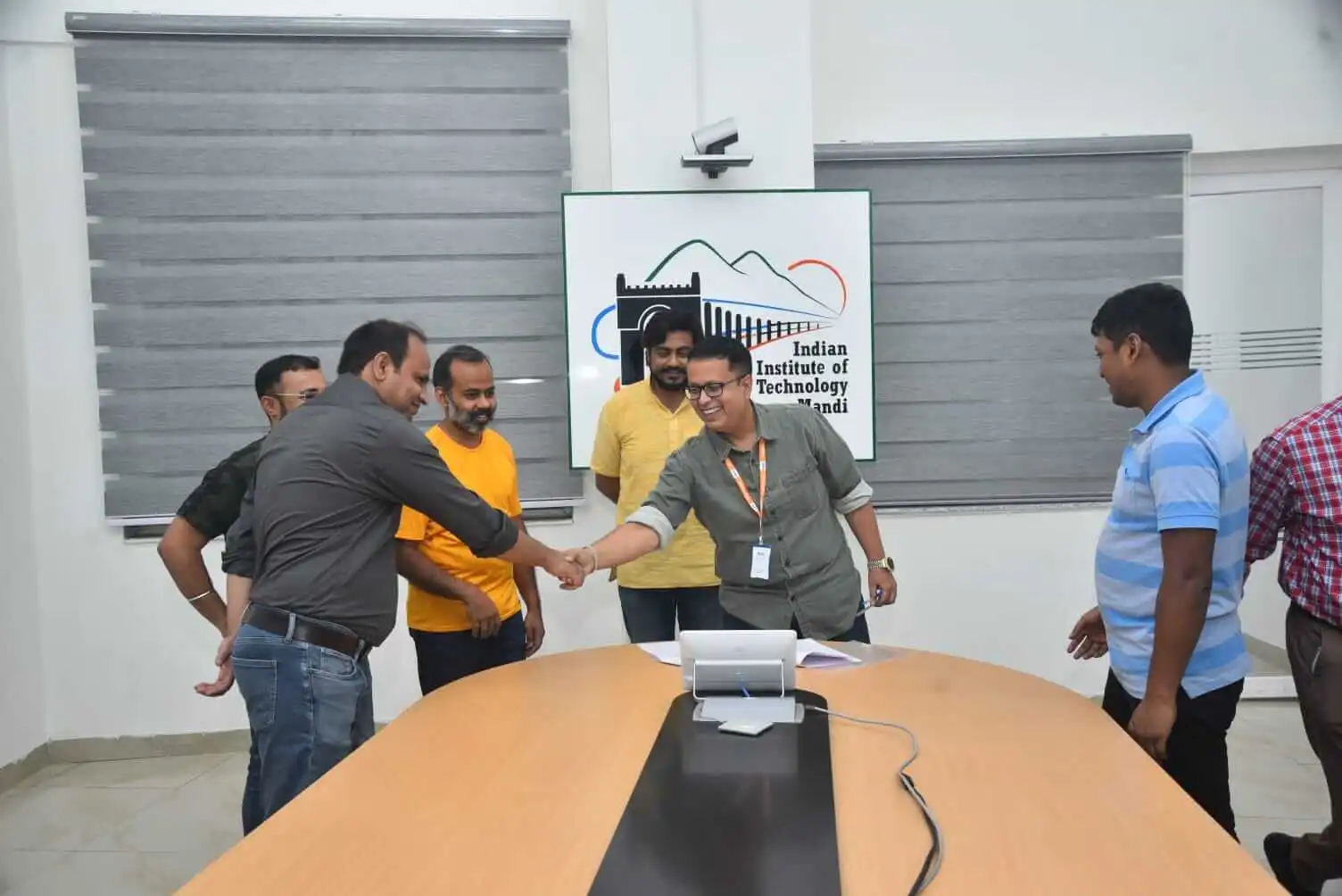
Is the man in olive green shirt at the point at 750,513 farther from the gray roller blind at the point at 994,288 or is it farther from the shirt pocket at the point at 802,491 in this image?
the gray roller blind at the point at 994,288

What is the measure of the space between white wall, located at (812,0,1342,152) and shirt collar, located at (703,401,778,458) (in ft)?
6.66

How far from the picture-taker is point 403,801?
4.86ft

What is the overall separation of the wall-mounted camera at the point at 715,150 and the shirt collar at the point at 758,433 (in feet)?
4.69

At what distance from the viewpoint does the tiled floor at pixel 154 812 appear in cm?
291

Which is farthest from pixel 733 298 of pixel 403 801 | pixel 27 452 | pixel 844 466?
pixel 27 452

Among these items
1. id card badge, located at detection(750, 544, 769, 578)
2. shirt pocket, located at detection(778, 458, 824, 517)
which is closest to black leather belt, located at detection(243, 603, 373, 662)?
id card badge, located at detection(750, 544, 769, 578)

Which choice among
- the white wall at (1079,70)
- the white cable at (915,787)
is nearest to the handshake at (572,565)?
the white cable at (915,787)

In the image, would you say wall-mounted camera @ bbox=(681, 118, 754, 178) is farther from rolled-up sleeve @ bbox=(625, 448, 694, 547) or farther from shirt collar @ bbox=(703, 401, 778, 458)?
rolled-up sleeve @ bbox=(625, 448, 694, 547)

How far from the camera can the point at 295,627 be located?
2123mm

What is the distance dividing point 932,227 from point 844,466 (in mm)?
1894

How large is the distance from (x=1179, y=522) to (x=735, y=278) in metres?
2.32

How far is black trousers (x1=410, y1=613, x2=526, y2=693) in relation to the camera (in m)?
2.69

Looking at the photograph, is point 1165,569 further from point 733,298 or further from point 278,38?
point 278,38

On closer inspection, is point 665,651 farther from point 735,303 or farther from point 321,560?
point 735,303
